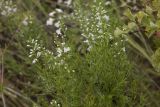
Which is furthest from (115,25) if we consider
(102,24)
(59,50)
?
(59,50)

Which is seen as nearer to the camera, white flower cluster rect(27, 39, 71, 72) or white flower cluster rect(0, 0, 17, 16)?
white flower cluster rect(27, 39, 71, 72)

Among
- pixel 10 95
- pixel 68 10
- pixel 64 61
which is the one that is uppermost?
pixel 64 61

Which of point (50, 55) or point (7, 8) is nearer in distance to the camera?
point (50, 55)

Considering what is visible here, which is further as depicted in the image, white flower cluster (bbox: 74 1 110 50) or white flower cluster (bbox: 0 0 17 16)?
white flower cluster (bbox: 0 0 17 16)

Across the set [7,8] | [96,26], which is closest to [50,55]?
[96,26]

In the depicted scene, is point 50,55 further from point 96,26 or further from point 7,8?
point 7,8

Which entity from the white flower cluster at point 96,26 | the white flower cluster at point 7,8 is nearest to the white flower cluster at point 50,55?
the white flower cluster at point 96,26

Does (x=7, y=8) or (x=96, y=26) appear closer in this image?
(x=96, y=26)

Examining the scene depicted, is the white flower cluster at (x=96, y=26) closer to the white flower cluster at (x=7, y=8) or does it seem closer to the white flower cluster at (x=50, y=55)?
the white flower cluster at (x=50, y=55)

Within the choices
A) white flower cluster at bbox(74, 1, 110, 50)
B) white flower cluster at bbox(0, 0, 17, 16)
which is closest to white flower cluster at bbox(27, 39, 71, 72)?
white flower cluster at bbox(74, 1, 110, 50)

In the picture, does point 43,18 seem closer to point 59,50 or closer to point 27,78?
point 27,78

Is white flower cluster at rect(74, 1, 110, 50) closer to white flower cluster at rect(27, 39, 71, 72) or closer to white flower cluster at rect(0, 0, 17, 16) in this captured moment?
white flower cluster at rect(27, 39, 71, 72)
